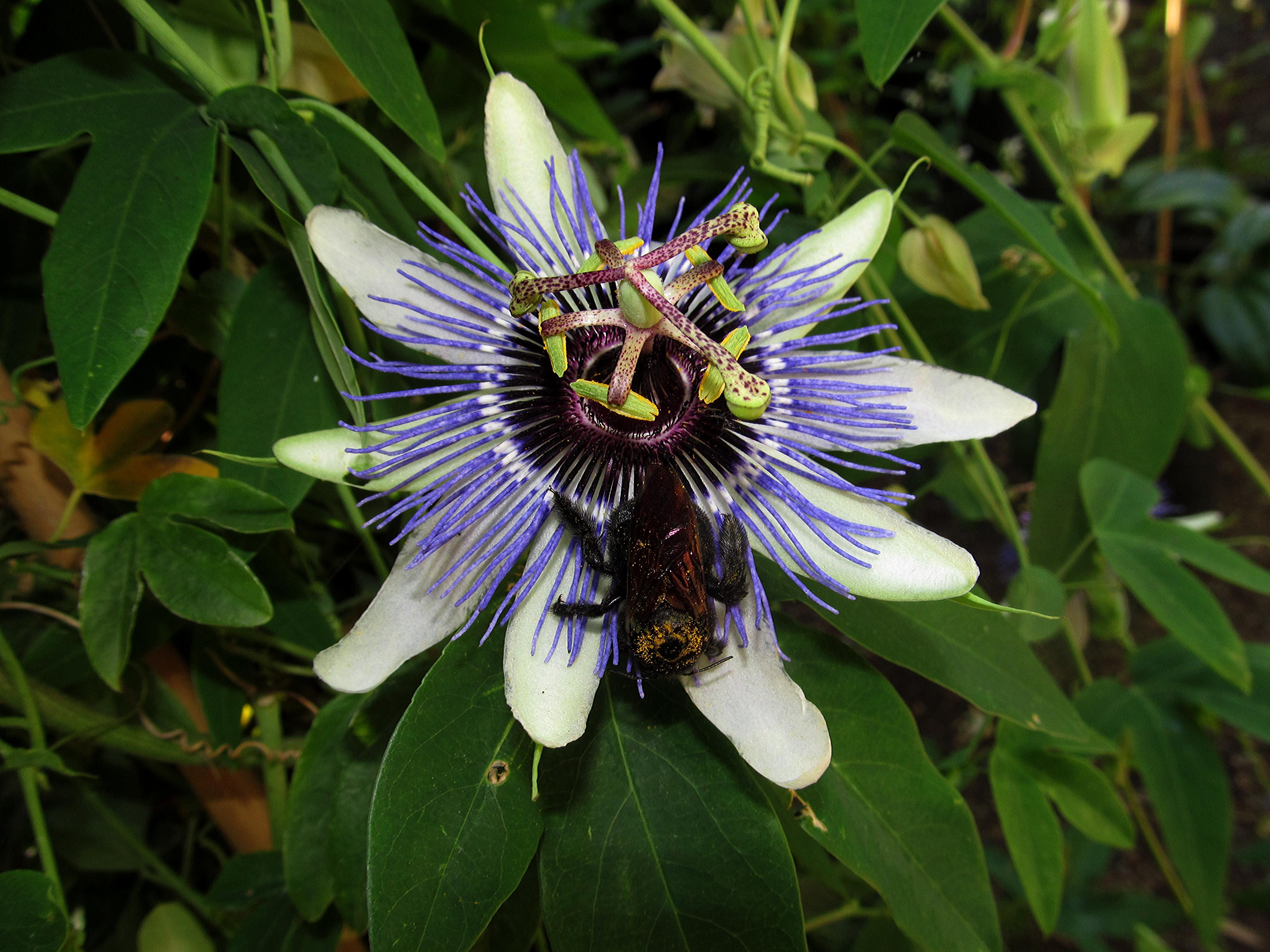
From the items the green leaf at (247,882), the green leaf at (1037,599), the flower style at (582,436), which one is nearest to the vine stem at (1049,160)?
the green leaf at (1037,599)

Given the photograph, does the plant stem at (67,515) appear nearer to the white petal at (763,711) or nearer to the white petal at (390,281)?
the white petal at (390,281)

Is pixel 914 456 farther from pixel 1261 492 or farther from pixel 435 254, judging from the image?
pixel 1261 492

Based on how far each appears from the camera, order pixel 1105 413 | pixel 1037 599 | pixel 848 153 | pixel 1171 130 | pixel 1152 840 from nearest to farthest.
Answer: pixel 848 153
pixel 1037 599
pixel 1105 413
pixel 1152 840
pixel 1171 130

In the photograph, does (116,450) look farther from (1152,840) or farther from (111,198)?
(1152,840)

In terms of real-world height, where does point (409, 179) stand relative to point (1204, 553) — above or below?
above

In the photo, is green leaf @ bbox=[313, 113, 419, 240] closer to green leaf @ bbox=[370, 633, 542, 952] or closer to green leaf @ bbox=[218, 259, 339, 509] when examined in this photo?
green leaf @ bbox=[218, 259, 339, 509]

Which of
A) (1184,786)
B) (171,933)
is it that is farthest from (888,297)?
(171,933)

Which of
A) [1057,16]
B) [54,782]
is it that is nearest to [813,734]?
[54,782]
